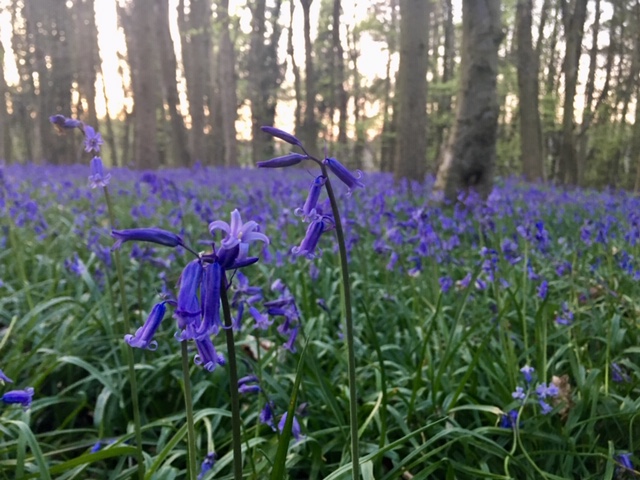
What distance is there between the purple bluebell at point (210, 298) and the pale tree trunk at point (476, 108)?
5.83 metres

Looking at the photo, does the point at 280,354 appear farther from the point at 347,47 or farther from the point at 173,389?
the point at 347,47

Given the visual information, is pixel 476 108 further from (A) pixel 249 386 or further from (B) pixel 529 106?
(B) pixel 529 106

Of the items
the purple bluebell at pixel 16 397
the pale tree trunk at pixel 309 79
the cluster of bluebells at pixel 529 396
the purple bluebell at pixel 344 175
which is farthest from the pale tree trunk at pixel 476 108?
the pale tree trunk at pixel 309 79

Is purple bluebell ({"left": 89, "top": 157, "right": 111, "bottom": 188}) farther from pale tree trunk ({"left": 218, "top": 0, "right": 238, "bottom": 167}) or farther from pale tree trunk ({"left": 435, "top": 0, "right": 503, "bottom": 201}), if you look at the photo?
pale tree trunk ({"left": 218, "top": 0, "right": 238, "bottom": 167})

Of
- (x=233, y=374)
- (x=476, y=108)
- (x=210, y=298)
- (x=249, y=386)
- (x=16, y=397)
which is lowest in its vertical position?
(x=249, y=386)

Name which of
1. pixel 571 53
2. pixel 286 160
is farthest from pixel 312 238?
pixel 571 53

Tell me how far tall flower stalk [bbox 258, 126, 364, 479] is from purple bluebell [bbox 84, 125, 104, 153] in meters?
0.80

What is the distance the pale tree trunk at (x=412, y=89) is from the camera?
8.63 meters

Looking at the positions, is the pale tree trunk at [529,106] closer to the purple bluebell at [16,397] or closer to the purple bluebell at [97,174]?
the purple bluebell at [97,174]

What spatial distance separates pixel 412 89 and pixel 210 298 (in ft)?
27.8

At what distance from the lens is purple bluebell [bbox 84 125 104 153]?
1.66 m

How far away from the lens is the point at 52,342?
283cm

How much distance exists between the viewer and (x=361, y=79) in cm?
3173

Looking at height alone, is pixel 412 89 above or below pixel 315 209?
above
